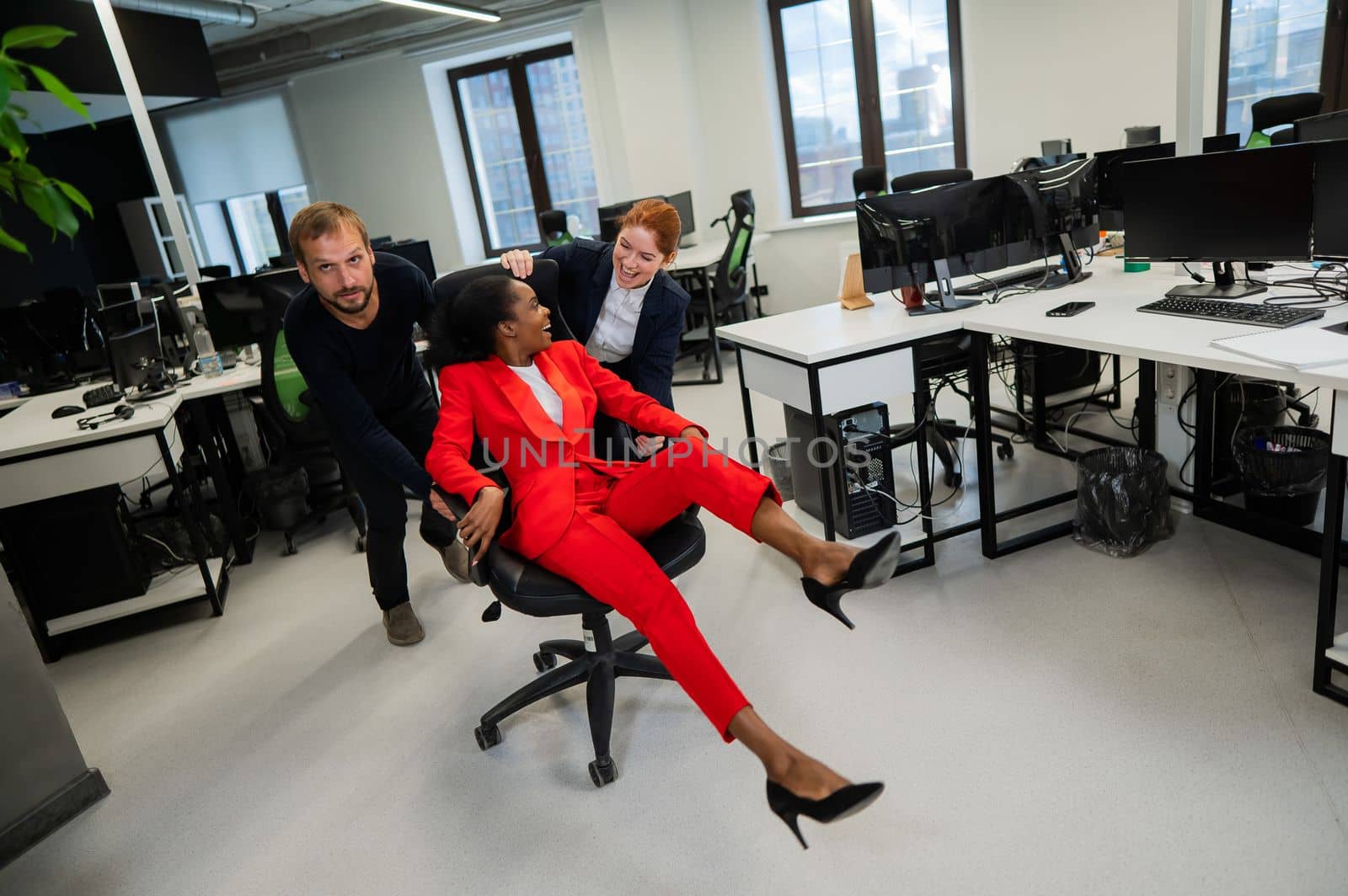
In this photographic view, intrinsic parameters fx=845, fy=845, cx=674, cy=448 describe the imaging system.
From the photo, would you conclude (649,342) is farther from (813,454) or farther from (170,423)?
(170,423)

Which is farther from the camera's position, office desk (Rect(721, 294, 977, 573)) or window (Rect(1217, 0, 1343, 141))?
window (Rect(1217, 0, 1343, 141))

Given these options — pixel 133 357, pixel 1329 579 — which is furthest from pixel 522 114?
pixel 1329 579

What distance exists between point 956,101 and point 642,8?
8.45ft

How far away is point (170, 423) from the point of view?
10.4 feet

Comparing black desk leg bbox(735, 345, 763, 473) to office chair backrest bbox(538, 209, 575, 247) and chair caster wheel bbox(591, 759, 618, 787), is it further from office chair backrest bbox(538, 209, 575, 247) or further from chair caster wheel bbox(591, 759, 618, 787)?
office chair backrest bbox(538, 209, 575, 247)

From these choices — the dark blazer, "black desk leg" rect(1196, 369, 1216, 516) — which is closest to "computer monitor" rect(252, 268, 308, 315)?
the dark blazer

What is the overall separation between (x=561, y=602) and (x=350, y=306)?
39.6 inches

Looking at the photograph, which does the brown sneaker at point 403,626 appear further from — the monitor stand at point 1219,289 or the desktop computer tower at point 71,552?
the monitor stand at point 1219,289

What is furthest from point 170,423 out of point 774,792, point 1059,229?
point 1059,229

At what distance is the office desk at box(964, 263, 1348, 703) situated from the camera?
1822mm

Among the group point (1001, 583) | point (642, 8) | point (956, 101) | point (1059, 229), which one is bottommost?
point (1001, 583)

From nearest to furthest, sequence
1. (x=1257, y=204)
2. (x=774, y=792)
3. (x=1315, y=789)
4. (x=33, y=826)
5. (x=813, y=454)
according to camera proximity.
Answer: (x=774, y=792) < (x=1315, y=789) < (x=33, y=826) < (x=1257, y=204) < (x=813, y=454)

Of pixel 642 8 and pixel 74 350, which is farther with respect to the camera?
pixel 642 8

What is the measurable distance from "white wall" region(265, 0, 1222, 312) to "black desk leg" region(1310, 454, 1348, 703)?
4658 mm
